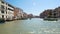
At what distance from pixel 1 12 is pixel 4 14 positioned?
0.70 m

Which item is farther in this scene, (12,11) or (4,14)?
(12,11)

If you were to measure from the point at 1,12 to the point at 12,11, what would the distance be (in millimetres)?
3942

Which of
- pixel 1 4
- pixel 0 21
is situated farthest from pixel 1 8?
pixel 0 21

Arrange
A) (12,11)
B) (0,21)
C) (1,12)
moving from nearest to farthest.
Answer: (0,21)
(1,12)
(12,11)

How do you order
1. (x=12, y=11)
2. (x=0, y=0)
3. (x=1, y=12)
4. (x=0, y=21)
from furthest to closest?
(x=12, y=11)
(x=1, y=12)
(x=0, y=0)
(x=0, y=21)

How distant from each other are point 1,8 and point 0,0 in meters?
0.97

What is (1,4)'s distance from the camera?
12797 millimetres

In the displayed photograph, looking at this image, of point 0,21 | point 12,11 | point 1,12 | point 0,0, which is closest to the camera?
point 0,21

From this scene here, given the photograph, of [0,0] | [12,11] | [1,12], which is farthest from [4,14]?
[12,11]

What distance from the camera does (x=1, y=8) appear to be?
12.9 m

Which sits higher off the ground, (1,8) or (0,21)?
(1,8)

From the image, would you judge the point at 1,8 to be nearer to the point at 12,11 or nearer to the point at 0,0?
the point at 0,0

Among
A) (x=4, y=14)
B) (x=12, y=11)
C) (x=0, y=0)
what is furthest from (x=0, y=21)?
(x=12, y=11)

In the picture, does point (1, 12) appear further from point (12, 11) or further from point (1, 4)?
point (12, 11)
